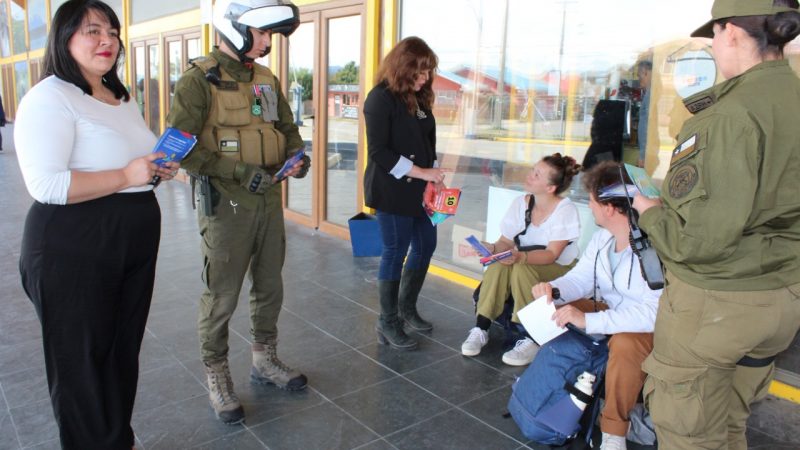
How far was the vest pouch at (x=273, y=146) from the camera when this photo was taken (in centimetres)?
272

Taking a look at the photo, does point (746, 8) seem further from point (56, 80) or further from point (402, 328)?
point (402, 328)

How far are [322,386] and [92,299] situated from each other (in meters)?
1.36

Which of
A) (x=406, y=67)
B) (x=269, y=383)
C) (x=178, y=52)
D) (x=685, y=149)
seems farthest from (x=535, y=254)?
(x=178, y=52)

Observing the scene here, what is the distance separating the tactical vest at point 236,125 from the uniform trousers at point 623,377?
1.68 meters

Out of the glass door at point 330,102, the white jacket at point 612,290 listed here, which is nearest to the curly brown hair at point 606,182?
the white jacket at point 612,290

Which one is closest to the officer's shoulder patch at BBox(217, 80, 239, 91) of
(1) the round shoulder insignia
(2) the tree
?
(1) the round shoulder insignia

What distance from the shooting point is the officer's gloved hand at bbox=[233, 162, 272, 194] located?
8.36 ft

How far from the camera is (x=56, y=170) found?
182 cm

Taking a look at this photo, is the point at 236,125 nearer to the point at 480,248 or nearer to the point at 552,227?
the point at 480,248

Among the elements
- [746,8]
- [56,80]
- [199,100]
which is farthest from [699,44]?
[56,80]

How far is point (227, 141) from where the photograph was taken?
2594mm

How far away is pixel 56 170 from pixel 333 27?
467cm

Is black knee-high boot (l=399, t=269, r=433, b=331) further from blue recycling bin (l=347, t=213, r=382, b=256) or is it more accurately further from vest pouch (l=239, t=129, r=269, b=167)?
vest pouch (l=239, t=129, r=269, b=167)

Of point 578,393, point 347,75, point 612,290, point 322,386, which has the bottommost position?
point 322,386
